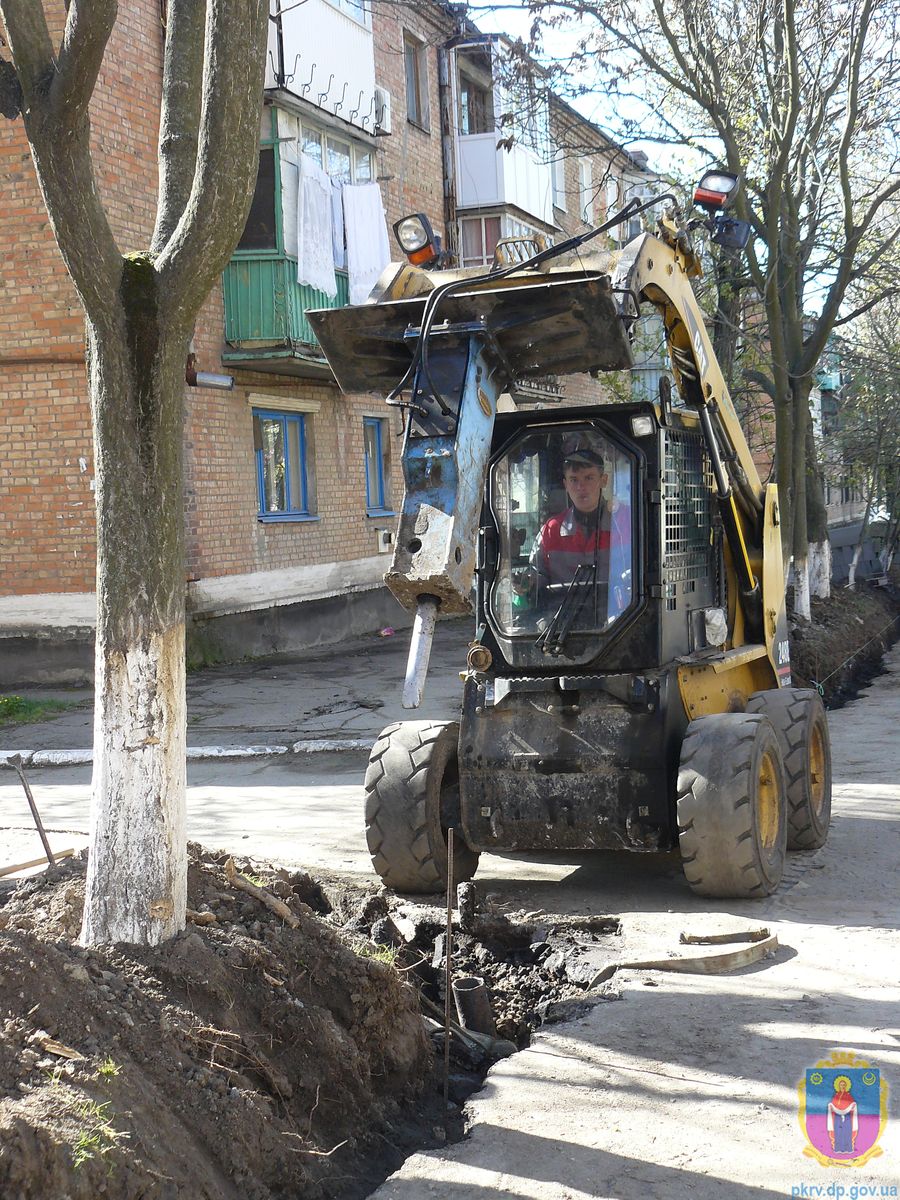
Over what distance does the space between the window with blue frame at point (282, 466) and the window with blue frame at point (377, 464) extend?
2089 mm

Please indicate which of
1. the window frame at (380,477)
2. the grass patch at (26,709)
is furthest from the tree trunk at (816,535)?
the grass patch at (26,709)

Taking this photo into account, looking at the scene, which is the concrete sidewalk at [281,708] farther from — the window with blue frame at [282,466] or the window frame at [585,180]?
the window frame at [585,180]

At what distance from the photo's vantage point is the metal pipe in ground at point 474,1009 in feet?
16.2

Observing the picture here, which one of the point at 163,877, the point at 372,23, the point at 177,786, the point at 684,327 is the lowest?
the point at 163,877

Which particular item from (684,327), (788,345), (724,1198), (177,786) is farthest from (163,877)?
(788,345)

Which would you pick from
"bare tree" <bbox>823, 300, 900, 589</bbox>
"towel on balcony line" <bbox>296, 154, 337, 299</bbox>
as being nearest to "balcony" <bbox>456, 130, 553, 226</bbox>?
"towel on balcony line" <bbox>296, 154, 337, 299</bbox>

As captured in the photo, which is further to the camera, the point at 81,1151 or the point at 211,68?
the point at 211,68

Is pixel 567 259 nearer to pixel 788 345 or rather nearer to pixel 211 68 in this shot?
pixel 211 68

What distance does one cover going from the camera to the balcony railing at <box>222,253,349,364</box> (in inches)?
651

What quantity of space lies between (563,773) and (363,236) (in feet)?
43.5

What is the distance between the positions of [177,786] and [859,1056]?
246 centimetres

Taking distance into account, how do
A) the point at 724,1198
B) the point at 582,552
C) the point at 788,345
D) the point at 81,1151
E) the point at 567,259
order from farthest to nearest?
the point at 788,345, the point at 582,552, the point at 567,259, the point at 724,1198, the point at 81,1151

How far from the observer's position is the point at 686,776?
241 inches

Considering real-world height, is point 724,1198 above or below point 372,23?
below
